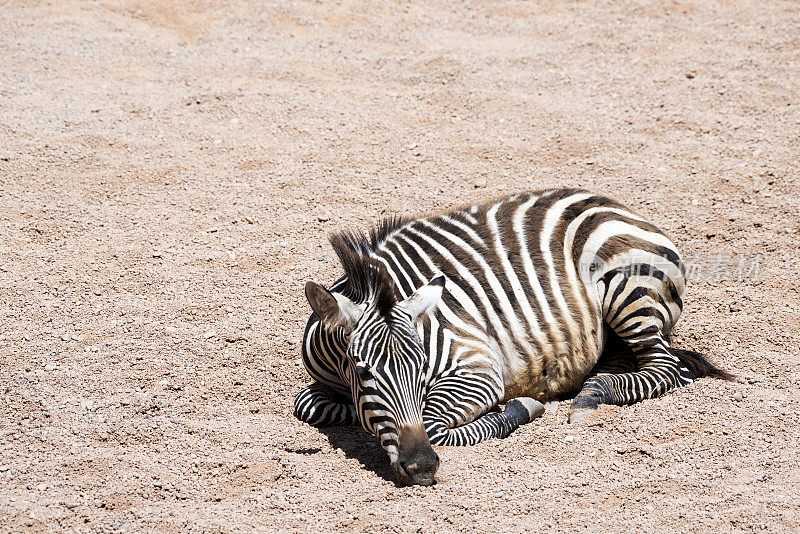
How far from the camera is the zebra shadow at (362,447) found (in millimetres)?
5117

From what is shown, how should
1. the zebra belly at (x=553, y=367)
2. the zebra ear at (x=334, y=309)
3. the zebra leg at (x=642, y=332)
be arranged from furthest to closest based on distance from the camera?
the zebra leg at (x=642, y=332)
the zebra belly at (x=553, y=367)
the zebra ear at (x=334, y=309)

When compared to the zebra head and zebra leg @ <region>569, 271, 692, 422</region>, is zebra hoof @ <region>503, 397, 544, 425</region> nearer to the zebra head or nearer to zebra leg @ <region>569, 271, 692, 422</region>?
zebra leg @ <region>569, 271, 692, 422</region>

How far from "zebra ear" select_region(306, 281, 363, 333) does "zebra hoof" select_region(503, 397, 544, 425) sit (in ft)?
4.16

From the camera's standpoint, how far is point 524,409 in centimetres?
566

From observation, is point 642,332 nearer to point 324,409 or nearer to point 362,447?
point 362,447

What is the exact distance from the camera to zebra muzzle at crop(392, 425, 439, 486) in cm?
476

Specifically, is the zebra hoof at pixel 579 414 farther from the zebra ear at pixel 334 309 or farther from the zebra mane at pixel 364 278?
the zebra ear at pixel 334 309

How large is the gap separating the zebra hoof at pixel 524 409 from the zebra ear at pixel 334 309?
1.27 m

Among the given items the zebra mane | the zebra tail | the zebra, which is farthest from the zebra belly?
the zebra mane

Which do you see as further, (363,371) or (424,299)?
(424,299)

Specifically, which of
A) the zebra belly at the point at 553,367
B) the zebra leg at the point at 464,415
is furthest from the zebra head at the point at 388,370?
the zebra belly at the point at 553,367

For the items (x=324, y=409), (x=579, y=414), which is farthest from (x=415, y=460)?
(x=579, y=414)

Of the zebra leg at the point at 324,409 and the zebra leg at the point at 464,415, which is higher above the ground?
the zebra leg at the point at 464,415

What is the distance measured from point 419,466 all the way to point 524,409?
1173mm
